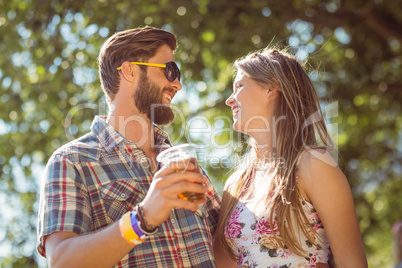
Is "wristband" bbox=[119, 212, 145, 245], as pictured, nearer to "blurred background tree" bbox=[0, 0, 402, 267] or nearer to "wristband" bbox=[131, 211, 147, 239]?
"wristband" bbox=[131, 211, 147, 239]

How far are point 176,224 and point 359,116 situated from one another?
7.49 metres

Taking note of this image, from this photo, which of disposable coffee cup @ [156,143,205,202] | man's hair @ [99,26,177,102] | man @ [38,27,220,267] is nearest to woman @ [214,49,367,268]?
man @ [38,27,220,267]

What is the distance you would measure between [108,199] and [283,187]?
3.69ft

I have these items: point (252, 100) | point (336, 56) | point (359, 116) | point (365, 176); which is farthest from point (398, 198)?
point (252, 100)

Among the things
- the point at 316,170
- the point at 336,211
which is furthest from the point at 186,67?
the point at 336,211

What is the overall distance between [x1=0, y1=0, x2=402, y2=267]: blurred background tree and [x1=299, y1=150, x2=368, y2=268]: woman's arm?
3.39m

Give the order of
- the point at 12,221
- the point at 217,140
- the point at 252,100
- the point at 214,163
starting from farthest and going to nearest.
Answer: the point at 217,140 → the point at 214,163 → the point at 12,221 → the point at 252,100

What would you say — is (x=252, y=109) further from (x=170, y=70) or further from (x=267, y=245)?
(x=267, y=245)

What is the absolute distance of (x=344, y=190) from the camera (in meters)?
3.33

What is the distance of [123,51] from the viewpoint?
394cm

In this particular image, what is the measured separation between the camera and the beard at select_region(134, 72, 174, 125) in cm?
387

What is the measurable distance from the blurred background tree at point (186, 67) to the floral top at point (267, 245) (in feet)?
11.2

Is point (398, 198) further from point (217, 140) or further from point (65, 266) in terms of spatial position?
point (65, 266)

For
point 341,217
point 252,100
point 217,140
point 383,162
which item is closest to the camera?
point 341,217
